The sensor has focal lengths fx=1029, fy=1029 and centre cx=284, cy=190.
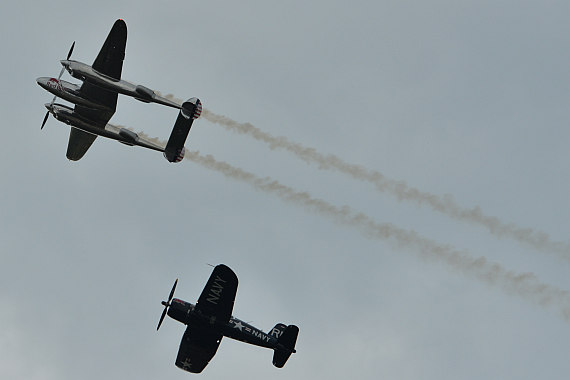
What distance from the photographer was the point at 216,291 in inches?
3423

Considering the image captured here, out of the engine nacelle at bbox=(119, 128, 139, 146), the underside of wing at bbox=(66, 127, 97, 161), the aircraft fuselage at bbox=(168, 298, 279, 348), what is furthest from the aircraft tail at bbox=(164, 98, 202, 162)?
the aircraft fuselage at bbox=(168, 298, 279, 348)

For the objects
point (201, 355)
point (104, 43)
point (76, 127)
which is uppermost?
point (104, 43)

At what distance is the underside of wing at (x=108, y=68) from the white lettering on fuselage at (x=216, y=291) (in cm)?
2025

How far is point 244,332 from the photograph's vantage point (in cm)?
8881

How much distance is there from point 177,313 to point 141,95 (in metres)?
19.9

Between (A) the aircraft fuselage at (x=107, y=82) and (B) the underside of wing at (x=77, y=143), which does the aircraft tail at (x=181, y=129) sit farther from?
(B) the underside of wing at (x=77, y=143)

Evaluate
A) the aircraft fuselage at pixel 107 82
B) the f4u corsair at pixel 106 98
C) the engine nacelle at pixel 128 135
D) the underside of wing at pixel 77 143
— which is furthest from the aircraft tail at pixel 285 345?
the underside of wing at pixel 77 143

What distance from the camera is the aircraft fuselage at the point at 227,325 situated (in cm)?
8769

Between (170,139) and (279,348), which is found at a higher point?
(170,139)

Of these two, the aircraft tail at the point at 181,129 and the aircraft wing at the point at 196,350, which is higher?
the aircraft tail at the point at 181,129

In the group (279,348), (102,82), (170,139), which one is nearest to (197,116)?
(170,139)

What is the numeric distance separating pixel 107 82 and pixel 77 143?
42.4ft

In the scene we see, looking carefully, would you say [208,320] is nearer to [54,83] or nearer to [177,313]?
[177,313]

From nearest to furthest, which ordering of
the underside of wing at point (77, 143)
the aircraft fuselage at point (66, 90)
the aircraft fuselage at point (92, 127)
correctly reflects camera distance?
1. the aircraft fuselage at point (66, 90)
2. the aircraft fuselage at point (92, 127)
3. the underside of wing at point (77, 143)
